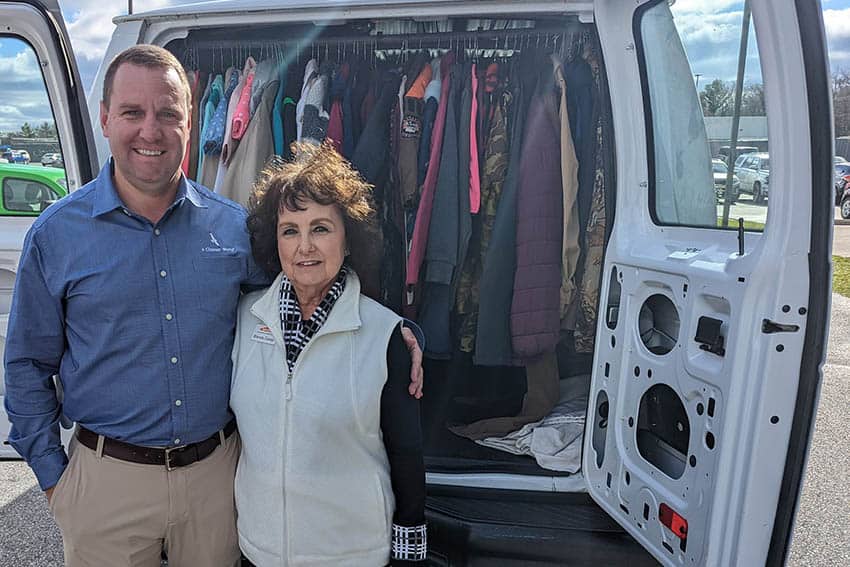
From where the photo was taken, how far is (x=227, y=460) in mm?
1838

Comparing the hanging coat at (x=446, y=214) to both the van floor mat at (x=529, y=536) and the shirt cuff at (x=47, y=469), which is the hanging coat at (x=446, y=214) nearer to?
the van floor mat at (x=529, y=536)

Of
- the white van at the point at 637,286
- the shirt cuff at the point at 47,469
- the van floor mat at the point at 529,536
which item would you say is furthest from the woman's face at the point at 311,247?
the van floor mat at the point at 529,536

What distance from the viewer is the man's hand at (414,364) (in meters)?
1.73

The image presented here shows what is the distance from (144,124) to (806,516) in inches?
139

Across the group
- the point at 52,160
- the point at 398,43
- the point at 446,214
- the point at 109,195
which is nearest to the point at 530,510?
the point at 446,214

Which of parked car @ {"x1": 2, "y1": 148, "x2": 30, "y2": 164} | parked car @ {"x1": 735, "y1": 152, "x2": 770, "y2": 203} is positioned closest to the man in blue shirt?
parked car @ {"x1": 735, "y1": 152, "x2": 770, "y2": 203}

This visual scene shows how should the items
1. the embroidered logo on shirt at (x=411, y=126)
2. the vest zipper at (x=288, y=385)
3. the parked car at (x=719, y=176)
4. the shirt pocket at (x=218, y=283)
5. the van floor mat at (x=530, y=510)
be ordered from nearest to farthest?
1. the vest zipper at (x=288, y=385)
2. the shirt pocket at (x=218, y=283)
3. the parked car at (x=719, y=176)
4. the van floor mat at (x=530, y=510)
5. the embroidered logo on shirt at (x=411, y=126)

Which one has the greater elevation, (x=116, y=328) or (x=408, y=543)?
(x=116, y=328)

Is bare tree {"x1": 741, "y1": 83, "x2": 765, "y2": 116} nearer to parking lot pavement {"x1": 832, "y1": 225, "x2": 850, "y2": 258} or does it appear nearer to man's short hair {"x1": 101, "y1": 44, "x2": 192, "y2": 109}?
man's short hair {"x1": 101, "y1": 44, "x2": 192, "y2": 109}

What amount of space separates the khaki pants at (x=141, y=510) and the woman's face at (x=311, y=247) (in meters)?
0.53

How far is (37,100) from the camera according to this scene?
8.21 feet

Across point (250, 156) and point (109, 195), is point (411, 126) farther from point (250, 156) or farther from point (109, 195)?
point (109, 195)

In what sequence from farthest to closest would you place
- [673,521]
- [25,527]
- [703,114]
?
1. [25,527]
2. [703,114]
3. [673,521]

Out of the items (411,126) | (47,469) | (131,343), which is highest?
(411,126)
